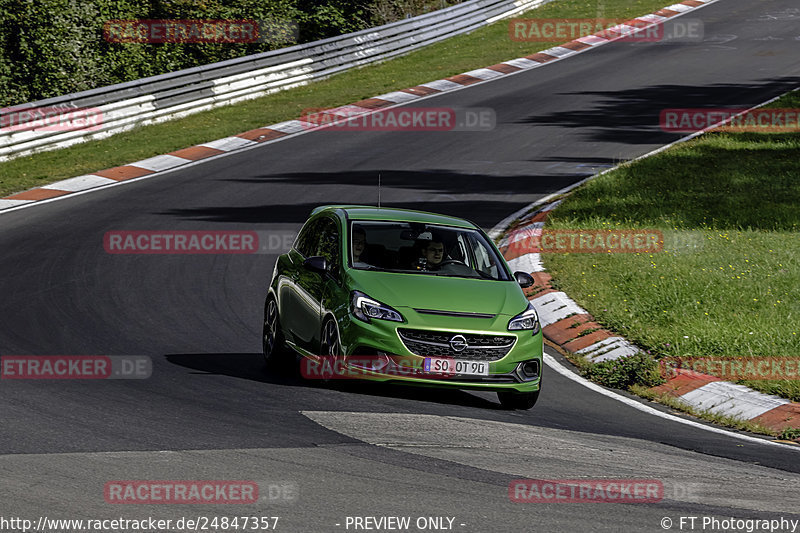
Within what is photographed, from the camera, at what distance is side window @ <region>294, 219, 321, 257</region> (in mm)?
11938

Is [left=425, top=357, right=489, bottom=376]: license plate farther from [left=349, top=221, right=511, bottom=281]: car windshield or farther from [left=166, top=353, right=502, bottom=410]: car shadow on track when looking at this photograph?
[left=349, top=221, right=511, bottom=281]: car windshield

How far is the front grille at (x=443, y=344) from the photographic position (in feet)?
32.7

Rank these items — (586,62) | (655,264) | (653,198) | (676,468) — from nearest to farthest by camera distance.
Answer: (676,468)
(655,264)
(653,198)
(586,62)

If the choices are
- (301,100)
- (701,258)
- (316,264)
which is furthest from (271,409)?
(301,100)

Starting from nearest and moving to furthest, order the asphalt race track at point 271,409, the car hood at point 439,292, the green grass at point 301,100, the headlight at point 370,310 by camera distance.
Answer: the asphalt race track at point 271,409 < the headlight at point 370,310 < the car hood at point 439,292 < the green grass at point 301,100

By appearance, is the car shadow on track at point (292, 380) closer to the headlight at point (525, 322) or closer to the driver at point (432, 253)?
the headlight at point (525, 322)

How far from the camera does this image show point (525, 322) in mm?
10453

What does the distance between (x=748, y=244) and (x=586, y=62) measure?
1847 centimetres

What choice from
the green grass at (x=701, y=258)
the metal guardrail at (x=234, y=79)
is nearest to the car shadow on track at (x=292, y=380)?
the green grass at (x=701, y=258)

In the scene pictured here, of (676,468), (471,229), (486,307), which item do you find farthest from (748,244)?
(676,468)

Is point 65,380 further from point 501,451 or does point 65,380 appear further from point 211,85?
point 211,85

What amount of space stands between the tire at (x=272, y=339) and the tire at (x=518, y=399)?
2214 mm

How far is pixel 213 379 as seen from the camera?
426 inches

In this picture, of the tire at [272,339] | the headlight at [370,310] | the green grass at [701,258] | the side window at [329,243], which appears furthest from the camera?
the green grass at [701,258]
